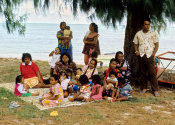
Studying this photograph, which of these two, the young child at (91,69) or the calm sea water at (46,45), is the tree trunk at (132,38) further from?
the young child at (91,69)

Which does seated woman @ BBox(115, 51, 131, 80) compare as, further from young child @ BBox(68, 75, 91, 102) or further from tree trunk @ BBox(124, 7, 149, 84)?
tree trunk @ BBox(124, 7, 149, 84)

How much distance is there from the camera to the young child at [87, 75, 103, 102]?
13.7 ft

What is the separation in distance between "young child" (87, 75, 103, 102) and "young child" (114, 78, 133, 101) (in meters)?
0.32

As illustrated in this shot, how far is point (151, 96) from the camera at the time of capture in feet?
14.9

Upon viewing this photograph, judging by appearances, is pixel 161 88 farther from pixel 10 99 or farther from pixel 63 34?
pixel 10 99

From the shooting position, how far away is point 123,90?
169 inches

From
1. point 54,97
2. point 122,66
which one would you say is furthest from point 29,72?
point 122,66

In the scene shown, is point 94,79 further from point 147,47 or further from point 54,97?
point 147,47

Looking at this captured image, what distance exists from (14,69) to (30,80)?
2.49 metres

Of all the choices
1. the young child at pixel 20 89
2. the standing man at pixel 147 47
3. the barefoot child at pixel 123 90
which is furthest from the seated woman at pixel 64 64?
the standing man at pixel 147 47

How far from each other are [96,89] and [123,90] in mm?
499

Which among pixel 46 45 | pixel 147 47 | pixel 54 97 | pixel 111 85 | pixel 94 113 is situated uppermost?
pixel 147 47

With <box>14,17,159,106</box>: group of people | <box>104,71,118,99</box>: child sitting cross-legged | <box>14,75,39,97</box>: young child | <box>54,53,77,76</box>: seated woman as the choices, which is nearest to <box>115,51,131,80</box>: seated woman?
<box>14,17,159,106</box>: group of people

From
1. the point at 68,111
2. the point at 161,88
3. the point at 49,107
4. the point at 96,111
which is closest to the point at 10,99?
the point at 49,107
